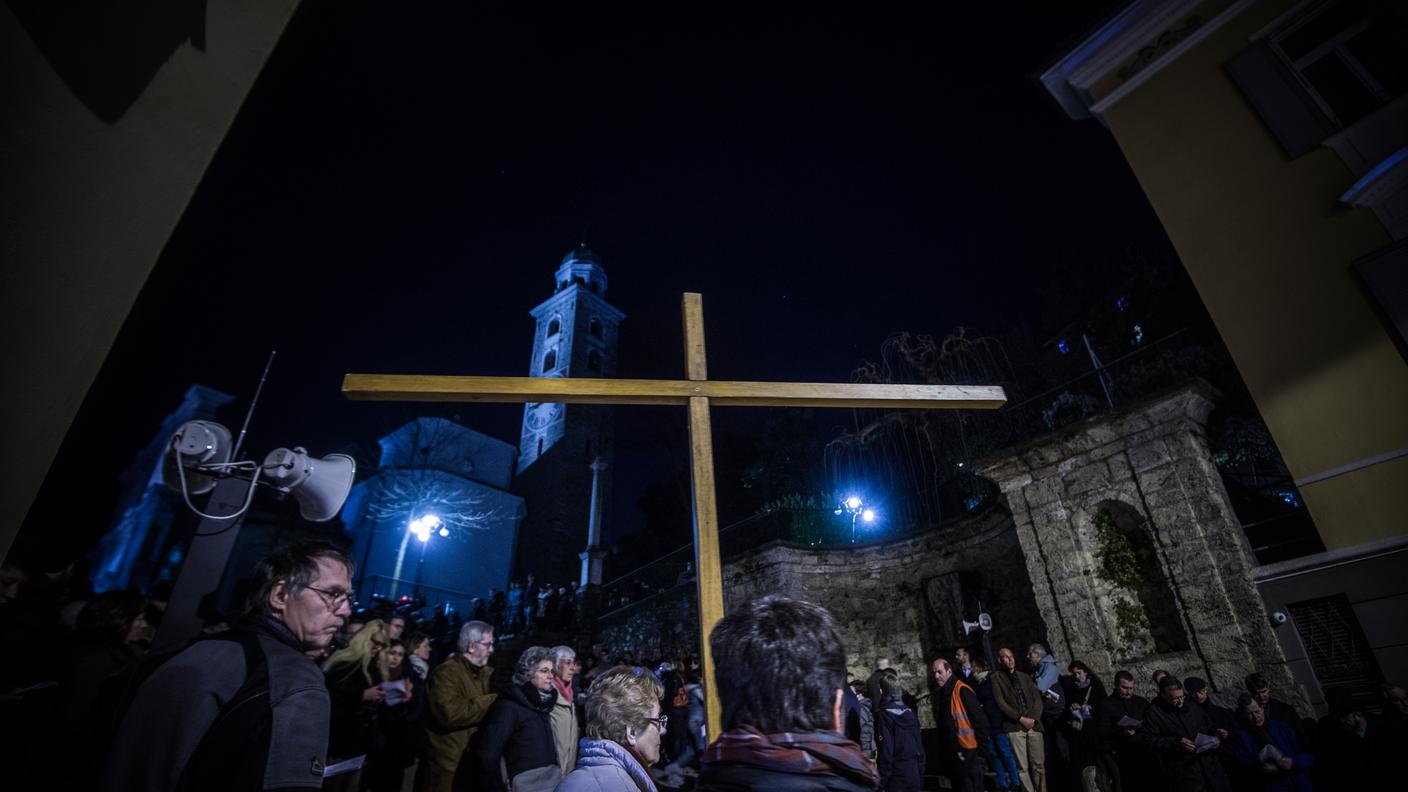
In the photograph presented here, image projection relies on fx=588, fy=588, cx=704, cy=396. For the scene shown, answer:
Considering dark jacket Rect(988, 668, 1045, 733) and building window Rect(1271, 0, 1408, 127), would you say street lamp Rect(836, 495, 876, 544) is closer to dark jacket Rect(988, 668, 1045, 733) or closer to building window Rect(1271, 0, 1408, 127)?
dark jacket Rect(988, 668, 1045, 733)

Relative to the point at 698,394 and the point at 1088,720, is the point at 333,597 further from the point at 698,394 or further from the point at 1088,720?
the point at 1088,720

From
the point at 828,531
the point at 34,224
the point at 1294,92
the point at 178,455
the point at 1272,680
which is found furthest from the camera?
the point at 828,531

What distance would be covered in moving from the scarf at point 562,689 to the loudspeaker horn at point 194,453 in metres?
2.76

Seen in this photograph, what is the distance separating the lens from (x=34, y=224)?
3.87 ft

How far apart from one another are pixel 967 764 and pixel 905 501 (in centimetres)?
748

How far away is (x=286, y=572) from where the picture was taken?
1975 mm

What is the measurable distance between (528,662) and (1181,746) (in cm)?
590

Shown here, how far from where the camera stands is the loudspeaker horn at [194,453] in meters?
3.94

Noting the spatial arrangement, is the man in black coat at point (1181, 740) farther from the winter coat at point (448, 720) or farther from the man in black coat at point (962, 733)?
the winter coat at point (448, 720)

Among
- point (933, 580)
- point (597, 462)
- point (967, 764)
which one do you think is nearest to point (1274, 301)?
point (967, 764)

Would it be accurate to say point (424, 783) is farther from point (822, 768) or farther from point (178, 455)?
point (822, 768)

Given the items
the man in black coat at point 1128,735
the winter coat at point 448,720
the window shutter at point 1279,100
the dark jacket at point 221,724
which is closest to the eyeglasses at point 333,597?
the dark jacket at point 221,724

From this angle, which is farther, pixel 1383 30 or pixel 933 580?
pixel 933 580

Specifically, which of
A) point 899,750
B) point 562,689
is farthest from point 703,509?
point 899,750
